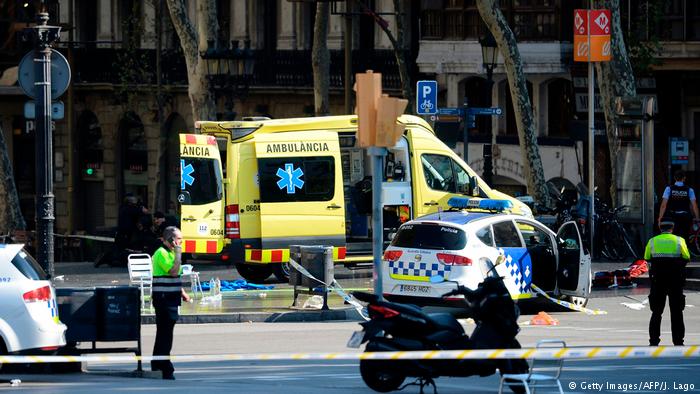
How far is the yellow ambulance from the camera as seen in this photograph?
2791 centimetres

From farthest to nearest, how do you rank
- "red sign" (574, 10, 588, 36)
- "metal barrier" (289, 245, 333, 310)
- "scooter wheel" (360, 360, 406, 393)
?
"red sign" (574, 10, 588, 36) → "metal barrier" (289, 245, 333, 310) → "scooter wheel" (360, 360, 406, 393)

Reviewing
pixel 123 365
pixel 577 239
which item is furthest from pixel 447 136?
pixel 123 365

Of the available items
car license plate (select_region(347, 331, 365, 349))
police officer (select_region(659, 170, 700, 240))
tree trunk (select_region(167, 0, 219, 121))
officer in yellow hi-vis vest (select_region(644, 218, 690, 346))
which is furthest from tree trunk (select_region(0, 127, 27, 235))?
car license plate (select_region(347, 331, 365, 349))

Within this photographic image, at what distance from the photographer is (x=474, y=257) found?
2203 centimetres

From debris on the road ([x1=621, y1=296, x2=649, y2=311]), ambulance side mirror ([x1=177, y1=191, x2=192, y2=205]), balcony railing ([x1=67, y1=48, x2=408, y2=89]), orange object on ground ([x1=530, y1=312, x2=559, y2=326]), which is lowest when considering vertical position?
debris on the road ([x1=621, y1=296, x2=649, y2=311])

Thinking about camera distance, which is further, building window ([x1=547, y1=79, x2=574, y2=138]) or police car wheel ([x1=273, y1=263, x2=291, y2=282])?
building window ([x1=547, y1=79, x2=574, y2=138])

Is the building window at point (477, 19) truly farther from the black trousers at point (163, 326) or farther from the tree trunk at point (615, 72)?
the black trousers at point (163, 326)

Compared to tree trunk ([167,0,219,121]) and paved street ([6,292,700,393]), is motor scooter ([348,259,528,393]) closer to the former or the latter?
paved street ([6,292,700,393])

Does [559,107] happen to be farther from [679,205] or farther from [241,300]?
[241,300]

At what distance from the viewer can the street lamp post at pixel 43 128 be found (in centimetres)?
2194

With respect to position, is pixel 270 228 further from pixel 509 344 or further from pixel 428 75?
pixel 428 75

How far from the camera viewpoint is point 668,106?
42.8 metres

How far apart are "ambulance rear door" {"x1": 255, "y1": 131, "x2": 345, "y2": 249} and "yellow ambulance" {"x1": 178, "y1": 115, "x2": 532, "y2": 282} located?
2cm

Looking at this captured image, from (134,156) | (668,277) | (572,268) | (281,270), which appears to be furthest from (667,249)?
(134,156)
